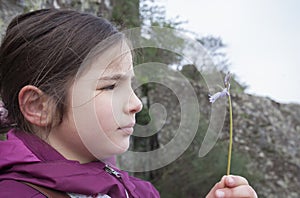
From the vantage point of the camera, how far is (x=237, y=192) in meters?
0.87

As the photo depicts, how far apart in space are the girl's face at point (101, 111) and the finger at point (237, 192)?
0.23 m

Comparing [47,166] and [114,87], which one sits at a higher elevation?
[114,87]

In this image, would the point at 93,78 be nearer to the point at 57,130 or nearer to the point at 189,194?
the point at 57,130

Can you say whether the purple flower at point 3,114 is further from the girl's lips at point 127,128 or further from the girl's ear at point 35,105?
the girl's lips at point 127,128

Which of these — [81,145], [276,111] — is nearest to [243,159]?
[276,111]

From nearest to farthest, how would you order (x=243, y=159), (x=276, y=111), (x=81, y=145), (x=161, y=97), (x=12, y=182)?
(x=12, y=182) < (x=81, y=145) < (x=161, y=97) < (x=243, y=159) < (x=276, y=111)

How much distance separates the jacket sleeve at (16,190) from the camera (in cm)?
82

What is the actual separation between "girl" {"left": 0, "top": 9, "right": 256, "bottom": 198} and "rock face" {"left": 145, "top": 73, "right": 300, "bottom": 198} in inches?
97.0

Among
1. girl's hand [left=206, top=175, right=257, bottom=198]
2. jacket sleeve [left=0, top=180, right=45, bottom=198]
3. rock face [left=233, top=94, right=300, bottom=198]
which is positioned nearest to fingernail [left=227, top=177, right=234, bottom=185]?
girl's hand [left=206, top=175, right=257, bottom=198]

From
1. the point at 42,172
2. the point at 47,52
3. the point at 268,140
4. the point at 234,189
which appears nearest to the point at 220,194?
the point at 234,189

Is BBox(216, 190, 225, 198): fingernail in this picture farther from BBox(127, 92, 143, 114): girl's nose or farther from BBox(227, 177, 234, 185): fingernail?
BBox(127, 92, 143, 114): girl's nose

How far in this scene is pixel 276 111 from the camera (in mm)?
4523

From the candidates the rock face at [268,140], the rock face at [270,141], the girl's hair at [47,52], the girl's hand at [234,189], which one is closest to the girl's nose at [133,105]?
the girl's hair at [47,52]

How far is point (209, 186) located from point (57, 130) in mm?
2338
